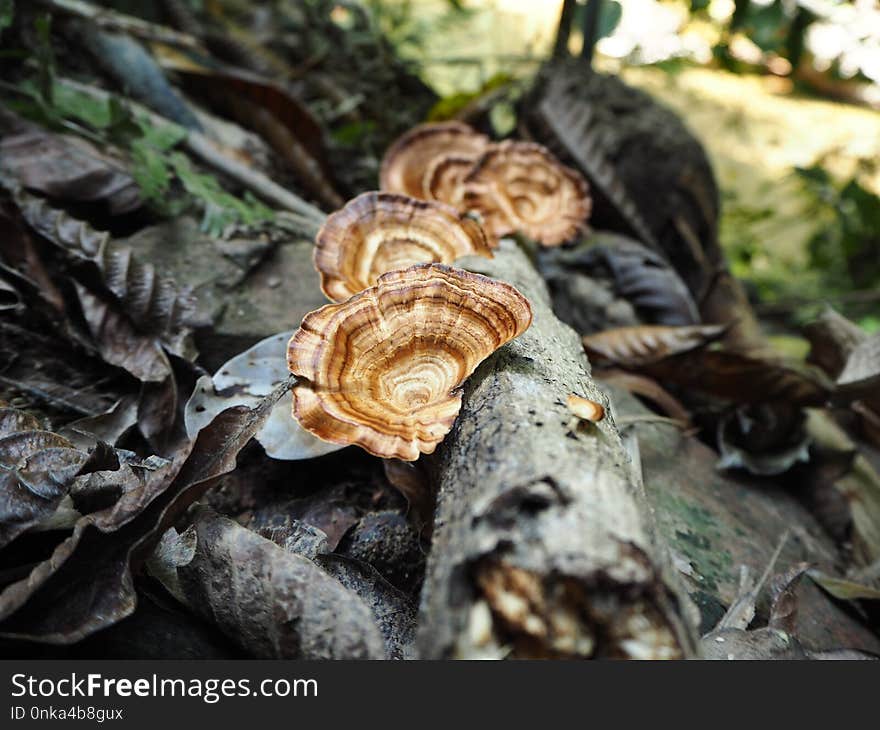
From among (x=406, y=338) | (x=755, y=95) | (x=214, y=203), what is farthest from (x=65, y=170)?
(x=755, y=95)

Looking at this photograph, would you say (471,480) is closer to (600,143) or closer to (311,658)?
(311,658)

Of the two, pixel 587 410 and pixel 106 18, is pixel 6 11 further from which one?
pixel 587 410

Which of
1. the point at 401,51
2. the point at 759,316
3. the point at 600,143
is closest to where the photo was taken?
the point at 600,143

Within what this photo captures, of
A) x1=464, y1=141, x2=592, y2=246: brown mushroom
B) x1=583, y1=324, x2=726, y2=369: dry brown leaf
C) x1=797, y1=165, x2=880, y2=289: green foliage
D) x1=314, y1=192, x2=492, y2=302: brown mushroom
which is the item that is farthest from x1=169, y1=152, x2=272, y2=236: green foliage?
x1=797, y1=165, x2=880, y2=289: green foliage

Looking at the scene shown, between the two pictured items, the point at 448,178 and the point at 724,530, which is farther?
the point at 448,178

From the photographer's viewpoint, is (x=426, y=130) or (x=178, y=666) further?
(x=426, y=130)

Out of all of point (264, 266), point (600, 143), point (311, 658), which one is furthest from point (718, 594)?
point (600, 143)
